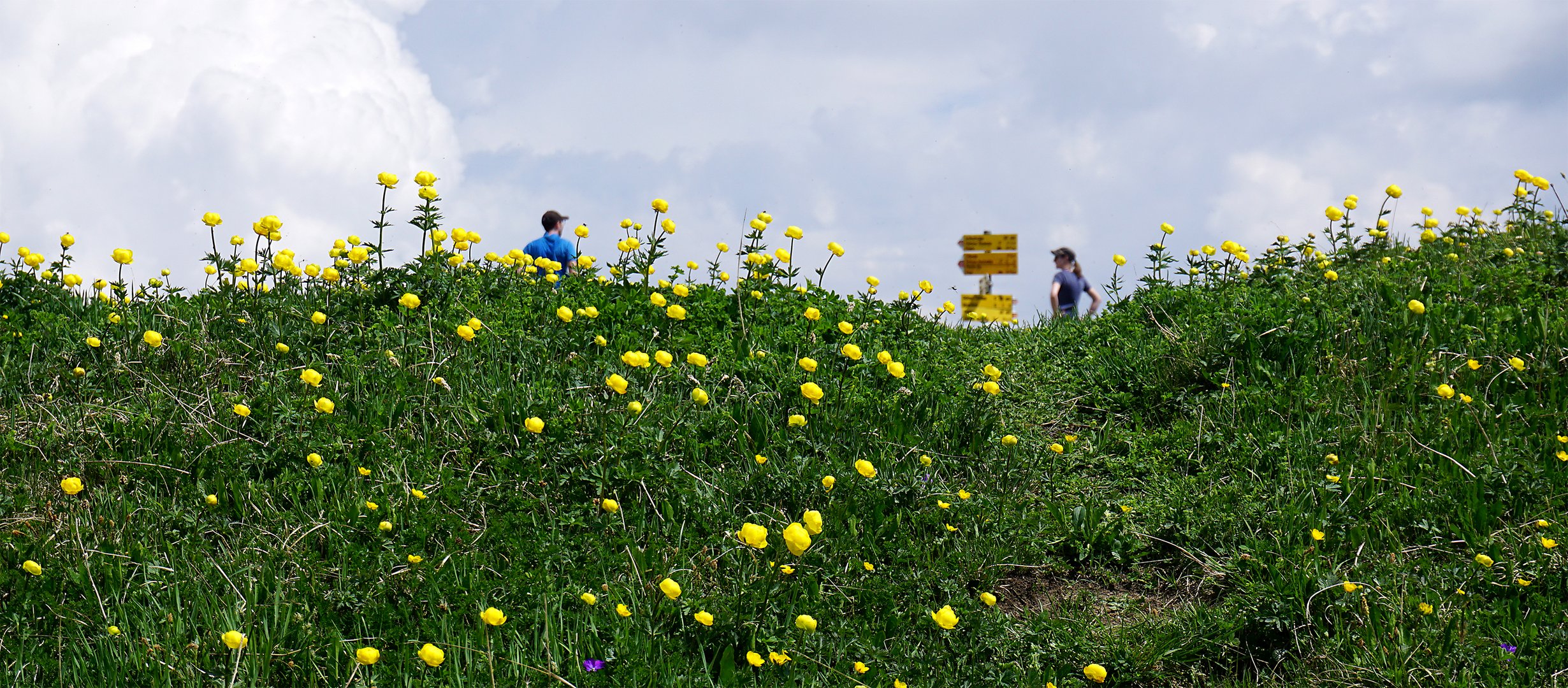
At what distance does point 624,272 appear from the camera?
714 centimetres

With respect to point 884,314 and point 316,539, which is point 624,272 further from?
point 316,539

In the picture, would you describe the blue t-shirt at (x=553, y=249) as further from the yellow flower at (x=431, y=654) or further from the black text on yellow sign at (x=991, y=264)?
the yellow flower at (x=431, y=654)

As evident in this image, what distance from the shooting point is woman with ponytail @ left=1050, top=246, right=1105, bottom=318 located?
12.1 m

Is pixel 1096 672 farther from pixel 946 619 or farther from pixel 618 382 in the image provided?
pixel 618 382

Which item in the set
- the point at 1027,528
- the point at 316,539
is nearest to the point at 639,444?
the point at 316,539

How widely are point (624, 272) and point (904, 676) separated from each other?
12.9 ft

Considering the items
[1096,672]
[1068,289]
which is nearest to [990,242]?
[1068,289]

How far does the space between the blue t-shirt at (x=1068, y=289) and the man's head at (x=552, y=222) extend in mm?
5337

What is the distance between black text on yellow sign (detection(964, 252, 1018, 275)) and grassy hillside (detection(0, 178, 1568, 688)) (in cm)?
474

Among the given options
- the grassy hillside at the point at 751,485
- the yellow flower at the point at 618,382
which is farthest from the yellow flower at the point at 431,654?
the yellow flower at the point at 618,382

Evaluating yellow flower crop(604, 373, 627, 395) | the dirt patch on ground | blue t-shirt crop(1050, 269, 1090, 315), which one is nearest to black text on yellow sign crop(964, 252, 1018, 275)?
blue t-shirt crop(1050, 269, 1090, 315)

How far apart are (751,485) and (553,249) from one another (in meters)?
6.25

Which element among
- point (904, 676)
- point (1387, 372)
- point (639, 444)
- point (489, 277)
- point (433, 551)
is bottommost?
point (904, 676)

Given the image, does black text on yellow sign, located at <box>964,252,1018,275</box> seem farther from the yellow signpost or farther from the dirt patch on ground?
the dirt patch on ground
